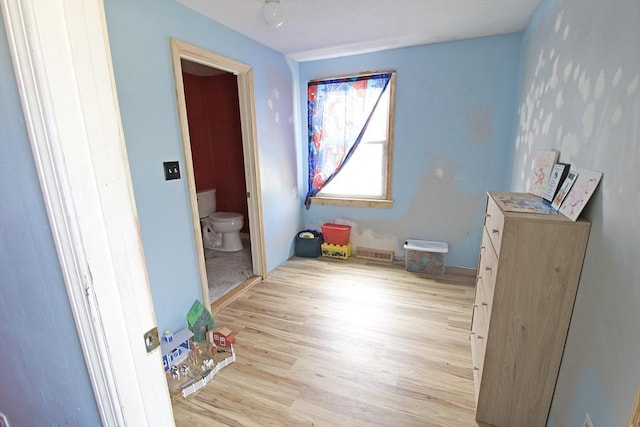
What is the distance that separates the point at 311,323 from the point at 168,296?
3.56ft

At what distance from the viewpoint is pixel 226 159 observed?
4199mm

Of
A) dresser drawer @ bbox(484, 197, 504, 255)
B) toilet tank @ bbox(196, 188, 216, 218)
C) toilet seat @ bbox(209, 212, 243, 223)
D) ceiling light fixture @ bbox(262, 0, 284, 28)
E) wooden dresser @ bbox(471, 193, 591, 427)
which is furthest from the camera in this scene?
toilet tank @ bbox(196, 188, 216, 218)

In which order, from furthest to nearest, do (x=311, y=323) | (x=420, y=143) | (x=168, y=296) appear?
(x=420, y=143) → (x=311, y=323) → (x=168, y=296)

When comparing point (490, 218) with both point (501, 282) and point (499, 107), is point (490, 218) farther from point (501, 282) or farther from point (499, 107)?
point (499, 107)

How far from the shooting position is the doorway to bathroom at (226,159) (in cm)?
279

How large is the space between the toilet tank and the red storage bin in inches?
65.3

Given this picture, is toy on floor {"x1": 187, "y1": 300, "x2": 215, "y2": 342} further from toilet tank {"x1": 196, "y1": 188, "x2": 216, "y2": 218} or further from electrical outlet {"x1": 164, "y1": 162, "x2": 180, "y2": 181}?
toilet tank {"x1": 196, "y1": 188, "x2": 216, "y2": 218}

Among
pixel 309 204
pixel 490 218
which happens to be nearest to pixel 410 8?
pixel 490 218

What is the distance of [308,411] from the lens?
161 centimetres

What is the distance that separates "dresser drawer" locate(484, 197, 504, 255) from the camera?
1.37 m

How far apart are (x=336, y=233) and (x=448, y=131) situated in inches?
65.8

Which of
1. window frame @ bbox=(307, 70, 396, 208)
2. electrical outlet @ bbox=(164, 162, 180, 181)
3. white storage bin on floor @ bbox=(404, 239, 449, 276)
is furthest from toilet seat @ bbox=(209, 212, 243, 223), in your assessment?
white storage bin on floor @ bbox=(404, 239, 449, 276)

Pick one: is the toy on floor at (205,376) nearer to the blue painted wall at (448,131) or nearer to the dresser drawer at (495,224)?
the dresser drawer at (495,224)

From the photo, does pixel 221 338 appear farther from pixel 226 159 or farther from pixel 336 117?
pixel 226 159
